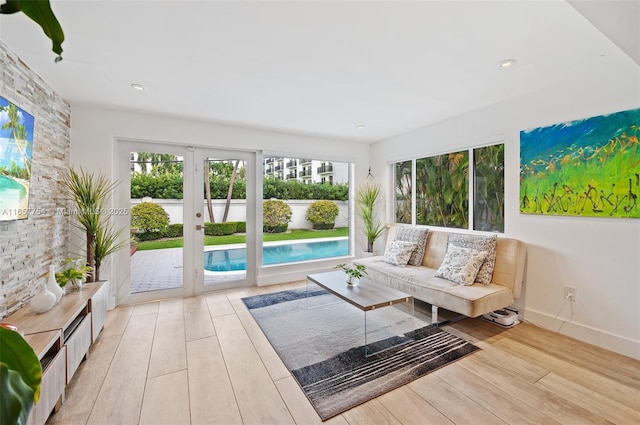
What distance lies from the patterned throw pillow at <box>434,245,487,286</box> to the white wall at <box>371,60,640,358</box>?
52 centimetres

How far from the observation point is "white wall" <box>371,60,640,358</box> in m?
2.41

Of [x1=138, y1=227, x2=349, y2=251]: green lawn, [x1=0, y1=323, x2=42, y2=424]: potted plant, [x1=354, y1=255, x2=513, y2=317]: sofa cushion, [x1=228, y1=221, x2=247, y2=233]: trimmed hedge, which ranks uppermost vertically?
[x1=228, y1=221, x2=247, y2=233]: trimmed hedge

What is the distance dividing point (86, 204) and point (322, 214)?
10.9 ft

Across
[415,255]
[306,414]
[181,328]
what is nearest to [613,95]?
[415,255]

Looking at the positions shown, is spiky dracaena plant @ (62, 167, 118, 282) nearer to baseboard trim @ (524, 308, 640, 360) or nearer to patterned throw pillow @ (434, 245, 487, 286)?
patterned throw pillow @ (434, 245, 487, 286)

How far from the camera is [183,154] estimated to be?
3.93m

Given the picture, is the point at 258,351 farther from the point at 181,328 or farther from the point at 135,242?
the point at 135,242

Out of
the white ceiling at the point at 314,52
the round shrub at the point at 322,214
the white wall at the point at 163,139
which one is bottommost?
the round shrub at the point at 322,214

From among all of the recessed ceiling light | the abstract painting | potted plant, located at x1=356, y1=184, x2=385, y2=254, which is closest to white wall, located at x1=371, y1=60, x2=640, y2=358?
the recessed ceiling light

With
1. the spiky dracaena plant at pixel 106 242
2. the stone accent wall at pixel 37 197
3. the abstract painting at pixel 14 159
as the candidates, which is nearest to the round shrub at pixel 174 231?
the spiky dracaena plant at pixel 106 242

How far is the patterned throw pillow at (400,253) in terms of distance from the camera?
389cm

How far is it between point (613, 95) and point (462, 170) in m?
1.59

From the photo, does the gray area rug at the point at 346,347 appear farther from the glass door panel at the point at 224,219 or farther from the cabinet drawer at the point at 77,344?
the cabinet drawer at the point at 77,344

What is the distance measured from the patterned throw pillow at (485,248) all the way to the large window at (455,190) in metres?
0.35
